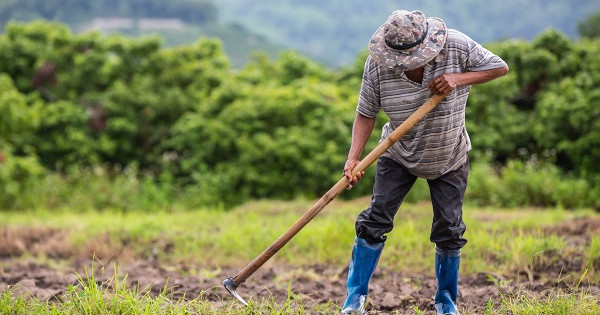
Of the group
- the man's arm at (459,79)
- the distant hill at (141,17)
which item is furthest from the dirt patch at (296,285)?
the distant hill at (141,17)

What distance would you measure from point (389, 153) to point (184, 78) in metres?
10.7

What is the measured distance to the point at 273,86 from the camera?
1320 centimetres

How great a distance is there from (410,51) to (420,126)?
46 cm

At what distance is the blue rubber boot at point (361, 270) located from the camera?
419 centimetres

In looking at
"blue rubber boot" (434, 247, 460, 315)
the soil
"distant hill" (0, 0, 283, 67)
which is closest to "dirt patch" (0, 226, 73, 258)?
the soil

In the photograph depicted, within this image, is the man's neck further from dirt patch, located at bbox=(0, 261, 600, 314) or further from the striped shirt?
dirt patch, located at bbox=(0, 261, 600, 314)

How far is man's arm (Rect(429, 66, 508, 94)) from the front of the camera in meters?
3.72

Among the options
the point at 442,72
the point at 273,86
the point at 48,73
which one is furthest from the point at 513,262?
the point at 48,73

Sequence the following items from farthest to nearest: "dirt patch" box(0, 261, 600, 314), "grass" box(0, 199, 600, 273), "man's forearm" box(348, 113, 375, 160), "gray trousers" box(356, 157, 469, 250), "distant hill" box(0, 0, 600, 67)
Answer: "distant hill" box(0, 0, 600, 67) < "grass" box(0, 199, 600, 273) < "dirt patch" box(0, 261, 600, 314) < "man's forearm" box(348, 113, 375, 160) < "gray trousers" box(356, 157, 469, 250)

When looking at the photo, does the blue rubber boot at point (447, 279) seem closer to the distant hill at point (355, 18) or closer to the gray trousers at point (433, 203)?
the gray trousers at point (433, 203)

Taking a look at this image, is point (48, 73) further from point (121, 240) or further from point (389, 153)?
point (389, 153)

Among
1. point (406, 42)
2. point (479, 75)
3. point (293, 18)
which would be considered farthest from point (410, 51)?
point (293, 18)

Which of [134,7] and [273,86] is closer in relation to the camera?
[273,86]

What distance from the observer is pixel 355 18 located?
275 ft
